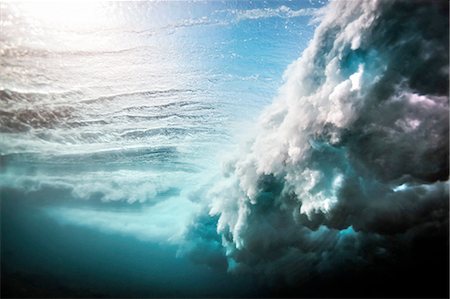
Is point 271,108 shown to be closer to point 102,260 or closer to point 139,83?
point 139,83

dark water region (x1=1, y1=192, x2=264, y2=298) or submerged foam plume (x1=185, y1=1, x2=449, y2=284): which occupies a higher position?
dark water region (x1=1, y1=192, x2=264, y2=298)

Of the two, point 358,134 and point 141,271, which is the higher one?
point 141,271

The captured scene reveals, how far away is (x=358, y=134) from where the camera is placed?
20.7 feet

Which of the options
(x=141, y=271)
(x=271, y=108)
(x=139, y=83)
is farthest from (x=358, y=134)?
(x=141, y=271)

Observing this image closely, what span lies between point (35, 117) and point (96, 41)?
6.31 meters

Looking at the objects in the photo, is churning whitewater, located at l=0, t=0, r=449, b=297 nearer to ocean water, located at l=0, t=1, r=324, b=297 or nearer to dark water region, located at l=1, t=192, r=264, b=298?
ocean water, located at l=0, t=1, r=324, b=297

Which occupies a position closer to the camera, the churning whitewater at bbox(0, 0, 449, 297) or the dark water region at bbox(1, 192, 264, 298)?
the churning whitewater at bbox(0, 0, 449, 297)

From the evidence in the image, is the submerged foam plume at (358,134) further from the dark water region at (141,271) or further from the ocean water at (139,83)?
the dark water region at (141,271)

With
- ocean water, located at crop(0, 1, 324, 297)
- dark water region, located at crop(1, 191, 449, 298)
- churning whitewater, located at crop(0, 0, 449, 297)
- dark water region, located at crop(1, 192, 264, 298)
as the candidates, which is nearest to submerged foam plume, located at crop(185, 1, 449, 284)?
churning whitewater, located at crop(0, 0, 449, 297)

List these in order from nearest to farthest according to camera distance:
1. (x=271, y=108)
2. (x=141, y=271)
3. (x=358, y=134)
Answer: (x=358, y=134)
(x=271, y=108)
(x=141, y=271)

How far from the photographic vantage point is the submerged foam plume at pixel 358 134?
17.7 ft

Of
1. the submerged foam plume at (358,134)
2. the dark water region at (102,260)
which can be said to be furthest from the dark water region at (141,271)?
the submerged foam plume at (358,134)

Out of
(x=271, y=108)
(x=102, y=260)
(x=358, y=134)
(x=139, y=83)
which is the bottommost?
(x=358, y=134)

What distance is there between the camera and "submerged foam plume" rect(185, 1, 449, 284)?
5.38 m
